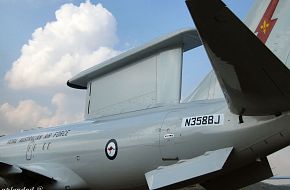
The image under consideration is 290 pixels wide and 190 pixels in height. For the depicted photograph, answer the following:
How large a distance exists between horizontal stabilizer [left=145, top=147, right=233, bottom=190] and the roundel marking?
69.3 inches

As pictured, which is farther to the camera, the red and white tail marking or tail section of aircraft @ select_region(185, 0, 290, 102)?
the red and white tail marking

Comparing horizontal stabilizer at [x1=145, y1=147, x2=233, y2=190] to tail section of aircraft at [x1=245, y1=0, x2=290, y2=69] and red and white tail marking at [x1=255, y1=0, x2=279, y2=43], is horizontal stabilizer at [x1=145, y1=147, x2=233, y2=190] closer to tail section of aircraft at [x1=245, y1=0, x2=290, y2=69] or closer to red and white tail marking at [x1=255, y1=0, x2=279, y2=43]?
tail section of aircraft at [x1=245, y1=0, x2=290, y2=69]

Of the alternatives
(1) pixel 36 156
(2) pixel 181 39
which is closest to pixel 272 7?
(2) pixel 181 39

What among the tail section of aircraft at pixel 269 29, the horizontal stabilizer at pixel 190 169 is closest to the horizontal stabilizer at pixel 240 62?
the horizontal stabilizer at pixel 190 169

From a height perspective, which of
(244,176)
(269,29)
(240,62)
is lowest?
(244,176)

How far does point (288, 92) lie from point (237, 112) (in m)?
1.23

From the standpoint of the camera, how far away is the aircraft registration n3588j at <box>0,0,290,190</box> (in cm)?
534

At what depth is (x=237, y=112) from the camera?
22.8 ft

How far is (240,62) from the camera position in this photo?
5.27 metres

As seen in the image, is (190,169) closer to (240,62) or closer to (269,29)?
(240,62)

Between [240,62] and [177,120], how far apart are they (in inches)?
122

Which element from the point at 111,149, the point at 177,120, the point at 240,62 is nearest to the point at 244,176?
the point at 177,120

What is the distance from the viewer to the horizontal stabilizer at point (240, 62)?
459 centimetres

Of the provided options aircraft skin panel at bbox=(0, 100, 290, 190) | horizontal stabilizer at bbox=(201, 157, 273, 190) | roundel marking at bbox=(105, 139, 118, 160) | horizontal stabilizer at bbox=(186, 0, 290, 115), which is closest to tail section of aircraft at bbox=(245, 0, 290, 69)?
aircraft skin panel at bbox=(0, 100, 290, 190)
